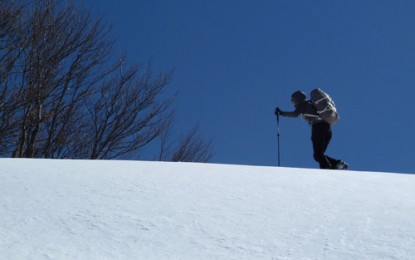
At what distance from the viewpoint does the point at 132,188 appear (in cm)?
281

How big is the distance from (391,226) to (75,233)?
1146 mm

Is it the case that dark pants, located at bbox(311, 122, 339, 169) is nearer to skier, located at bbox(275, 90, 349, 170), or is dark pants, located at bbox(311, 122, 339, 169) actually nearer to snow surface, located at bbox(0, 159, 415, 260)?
skier, located at bbox(275, 90, 349, 170)

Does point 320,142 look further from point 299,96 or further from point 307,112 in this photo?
point 299,96

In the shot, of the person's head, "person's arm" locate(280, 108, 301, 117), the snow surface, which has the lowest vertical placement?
the snow surface

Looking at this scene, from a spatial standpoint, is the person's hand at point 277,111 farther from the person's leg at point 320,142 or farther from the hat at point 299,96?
the person's leg at point 320,142

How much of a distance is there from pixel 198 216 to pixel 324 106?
11.9ft

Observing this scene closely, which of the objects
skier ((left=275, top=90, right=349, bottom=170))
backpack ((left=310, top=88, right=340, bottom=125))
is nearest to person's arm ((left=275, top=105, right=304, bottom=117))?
skier ((left=275, top=90, right=349, bottom=170))

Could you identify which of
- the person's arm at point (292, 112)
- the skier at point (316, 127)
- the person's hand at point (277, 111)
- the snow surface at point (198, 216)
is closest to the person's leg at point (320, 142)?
the skier at point (316, 127)

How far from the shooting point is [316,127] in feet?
19.0

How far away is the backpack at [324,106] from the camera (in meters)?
5.67

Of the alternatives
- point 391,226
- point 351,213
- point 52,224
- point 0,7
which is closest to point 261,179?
point 351,213

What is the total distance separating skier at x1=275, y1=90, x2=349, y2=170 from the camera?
574cm

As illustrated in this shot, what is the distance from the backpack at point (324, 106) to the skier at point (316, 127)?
56mm

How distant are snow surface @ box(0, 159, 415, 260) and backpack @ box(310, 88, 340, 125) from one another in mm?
2342
